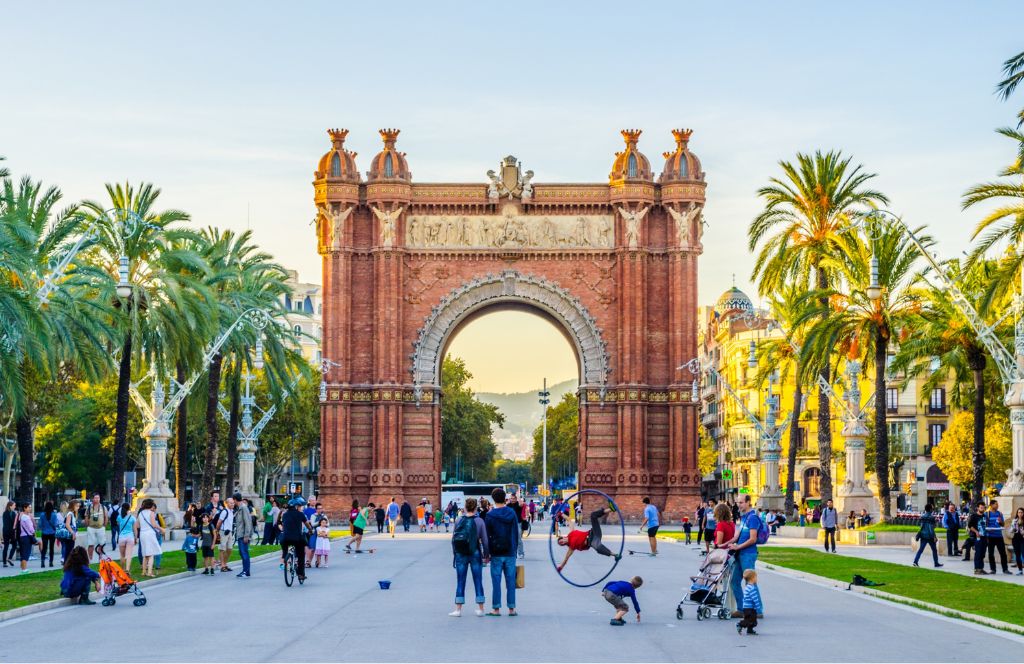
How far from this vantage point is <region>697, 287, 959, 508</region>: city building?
94.4m

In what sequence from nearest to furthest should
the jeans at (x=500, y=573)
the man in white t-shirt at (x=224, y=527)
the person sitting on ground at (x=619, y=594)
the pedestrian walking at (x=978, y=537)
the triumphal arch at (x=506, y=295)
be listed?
the person sitting on ground at (x=619, y=594) → the jeans at (x=500, y=573) → the pedestrian walking at (x=978, y=537) → the man in white t-shirt at (x=224, y=527) → the triumphal arch at (x=506, y=295)

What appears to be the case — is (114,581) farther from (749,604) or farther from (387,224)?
(387,224)

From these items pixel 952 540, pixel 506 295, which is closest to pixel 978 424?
pixel 952 540

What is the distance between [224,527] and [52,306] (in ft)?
28.4

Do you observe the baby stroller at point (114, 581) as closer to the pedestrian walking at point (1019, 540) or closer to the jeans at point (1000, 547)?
the jeans at point (1000, 547)

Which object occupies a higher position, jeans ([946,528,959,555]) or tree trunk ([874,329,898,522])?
tree trunk ([874,329,898,522])

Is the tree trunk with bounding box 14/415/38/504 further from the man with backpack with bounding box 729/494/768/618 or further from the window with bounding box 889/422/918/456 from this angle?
the window with bounding box 889/422/918/456

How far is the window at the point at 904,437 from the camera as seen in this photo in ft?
309

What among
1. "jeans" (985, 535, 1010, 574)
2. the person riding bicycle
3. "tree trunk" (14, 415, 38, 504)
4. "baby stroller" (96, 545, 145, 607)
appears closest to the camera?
"baby stroller" (96, 545, 145, 607)

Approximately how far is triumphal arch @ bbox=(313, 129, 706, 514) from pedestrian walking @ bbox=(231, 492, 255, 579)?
112 feet

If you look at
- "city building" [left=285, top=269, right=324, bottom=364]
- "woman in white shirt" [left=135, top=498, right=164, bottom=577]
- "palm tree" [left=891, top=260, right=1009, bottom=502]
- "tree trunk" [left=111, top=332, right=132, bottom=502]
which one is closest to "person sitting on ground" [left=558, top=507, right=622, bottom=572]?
"woman in white shirt" [left=135, top=498, right=164, bottom=577]

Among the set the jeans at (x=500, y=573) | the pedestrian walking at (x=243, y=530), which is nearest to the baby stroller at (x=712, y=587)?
the jeans at (x=500, y=573)

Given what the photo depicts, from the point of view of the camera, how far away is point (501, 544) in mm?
20000

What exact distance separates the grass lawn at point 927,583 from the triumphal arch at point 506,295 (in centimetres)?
2757
